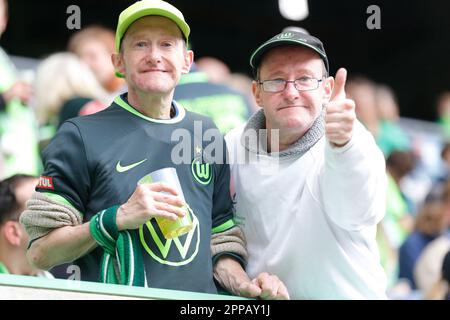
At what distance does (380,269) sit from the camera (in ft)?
7.93

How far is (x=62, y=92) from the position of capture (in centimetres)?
391

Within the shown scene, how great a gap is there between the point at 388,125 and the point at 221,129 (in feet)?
9.08

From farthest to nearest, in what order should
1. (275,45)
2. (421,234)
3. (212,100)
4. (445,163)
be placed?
1. (445,163)
2. (421,234)
3. (212,100)
4. (275,45)

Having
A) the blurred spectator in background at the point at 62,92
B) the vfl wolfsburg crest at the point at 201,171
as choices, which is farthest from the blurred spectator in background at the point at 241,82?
the vfl wolfsburg crest at the point at 201,171

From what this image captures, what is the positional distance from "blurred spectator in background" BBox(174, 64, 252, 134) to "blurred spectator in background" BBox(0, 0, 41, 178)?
94 cm

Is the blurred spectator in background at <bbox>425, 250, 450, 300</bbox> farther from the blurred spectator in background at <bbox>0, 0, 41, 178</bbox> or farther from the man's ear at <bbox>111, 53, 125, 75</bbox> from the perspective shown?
the man's ear at <bbox>111, 53, 125, 75</bbox>

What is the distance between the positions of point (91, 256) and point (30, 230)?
0.17m

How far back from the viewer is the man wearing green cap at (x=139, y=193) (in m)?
2.15

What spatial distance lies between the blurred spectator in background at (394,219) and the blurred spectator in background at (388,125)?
75 millimetres

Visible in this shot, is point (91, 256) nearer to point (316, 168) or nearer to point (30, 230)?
point (30, 230)

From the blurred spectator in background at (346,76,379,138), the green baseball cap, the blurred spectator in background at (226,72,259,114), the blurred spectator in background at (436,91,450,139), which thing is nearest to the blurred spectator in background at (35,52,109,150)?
the blurred spectator in background at (226,72,259,114)

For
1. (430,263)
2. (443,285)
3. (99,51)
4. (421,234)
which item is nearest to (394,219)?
(421,234)

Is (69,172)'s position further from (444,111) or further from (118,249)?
(444,111)
